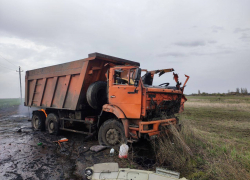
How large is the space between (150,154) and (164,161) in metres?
0.76

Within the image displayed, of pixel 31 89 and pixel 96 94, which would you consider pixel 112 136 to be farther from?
pixel 31 89

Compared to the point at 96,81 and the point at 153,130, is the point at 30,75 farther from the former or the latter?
the point at 153,130

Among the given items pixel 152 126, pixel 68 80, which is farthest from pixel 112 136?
pixel 68 80

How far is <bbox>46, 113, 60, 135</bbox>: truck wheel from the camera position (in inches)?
300

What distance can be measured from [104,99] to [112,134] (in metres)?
1.46

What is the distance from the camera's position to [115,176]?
10.5 feet

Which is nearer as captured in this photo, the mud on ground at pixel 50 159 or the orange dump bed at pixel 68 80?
the mud on ground at pixel 50 159

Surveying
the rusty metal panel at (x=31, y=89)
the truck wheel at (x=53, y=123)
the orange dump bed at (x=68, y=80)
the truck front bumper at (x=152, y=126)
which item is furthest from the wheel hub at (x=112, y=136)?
the rusty metal panel at (x=31, y=89)

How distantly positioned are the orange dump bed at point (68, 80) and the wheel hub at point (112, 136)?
182 centimetres

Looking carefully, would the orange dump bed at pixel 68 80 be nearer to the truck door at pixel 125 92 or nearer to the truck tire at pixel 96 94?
the truck tire at pixel 96 94

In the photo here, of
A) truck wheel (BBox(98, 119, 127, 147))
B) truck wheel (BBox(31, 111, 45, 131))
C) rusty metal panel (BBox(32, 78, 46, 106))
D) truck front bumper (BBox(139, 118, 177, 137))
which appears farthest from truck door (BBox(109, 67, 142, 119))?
truck wheel (BBox(31, 111, 45, 131))

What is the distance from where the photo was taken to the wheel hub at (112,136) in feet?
16.9

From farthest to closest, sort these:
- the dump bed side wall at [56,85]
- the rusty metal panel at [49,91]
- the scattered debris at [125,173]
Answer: the rusty metal panel at [49,91], the dump bed side wall at [56,85], the scattered debris at [125,173]

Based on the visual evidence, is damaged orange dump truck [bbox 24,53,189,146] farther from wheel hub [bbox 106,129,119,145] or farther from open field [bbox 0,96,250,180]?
open field [bbox 0,96,250,180]
